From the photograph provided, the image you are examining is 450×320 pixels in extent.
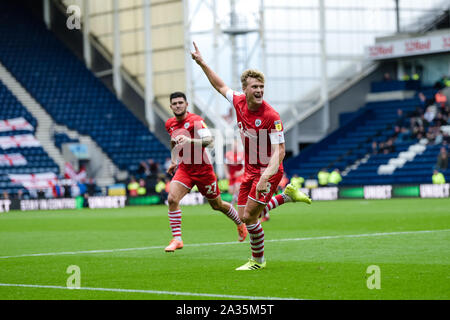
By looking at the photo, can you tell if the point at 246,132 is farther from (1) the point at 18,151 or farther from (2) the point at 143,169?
(1) the point at 18,151

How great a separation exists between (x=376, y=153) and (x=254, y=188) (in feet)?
111

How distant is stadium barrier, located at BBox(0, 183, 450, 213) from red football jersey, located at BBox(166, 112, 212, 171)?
22.7m

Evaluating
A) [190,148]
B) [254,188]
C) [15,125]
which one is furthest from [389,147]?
[254,188]

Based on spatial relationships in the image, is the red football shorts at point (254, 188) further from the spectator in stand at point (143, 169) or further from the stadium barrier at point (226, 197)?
the spectator in stand at point (143, 169)

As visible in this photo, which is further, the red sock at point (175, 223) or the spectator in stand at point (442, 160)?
the spectator in stand at point (442, 160)

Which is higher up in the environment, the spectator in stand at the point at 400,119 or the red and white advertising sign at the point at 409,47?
the red and white advertising sign at the point at 409,47

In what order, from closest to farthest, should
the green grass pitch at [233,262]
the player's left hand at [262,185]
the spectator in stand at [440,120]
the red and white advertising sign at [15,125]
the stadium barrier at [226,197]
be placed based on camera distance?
1. the green grass pitch at [233,262]
2. the player's left hand at [262,185]
3. the stadium barrier at [226,197]
4. the spectator in stand at [440,120]
5. the red and white advertising sign at [15,125]

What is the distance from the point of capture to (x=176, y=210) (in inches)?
517

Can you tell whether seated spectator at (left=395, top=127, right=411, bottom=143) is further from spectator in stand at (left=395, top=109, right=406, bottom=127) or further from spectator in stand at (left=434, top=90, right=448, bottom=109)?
spectator in stand at (left=434, top=90, right=448, bottom=109)

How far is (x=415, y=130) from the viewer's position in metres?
42.8

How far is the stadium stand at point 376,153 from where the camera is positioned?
40.3 metres

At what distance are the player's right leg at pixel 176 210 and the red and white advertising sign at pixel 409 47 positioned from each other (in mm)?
35434

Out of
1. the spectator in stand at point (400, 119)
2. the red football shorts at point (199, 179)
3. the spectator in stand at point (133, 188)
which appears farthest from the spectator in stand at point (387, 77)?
the red football shorts at point (199, 179)
